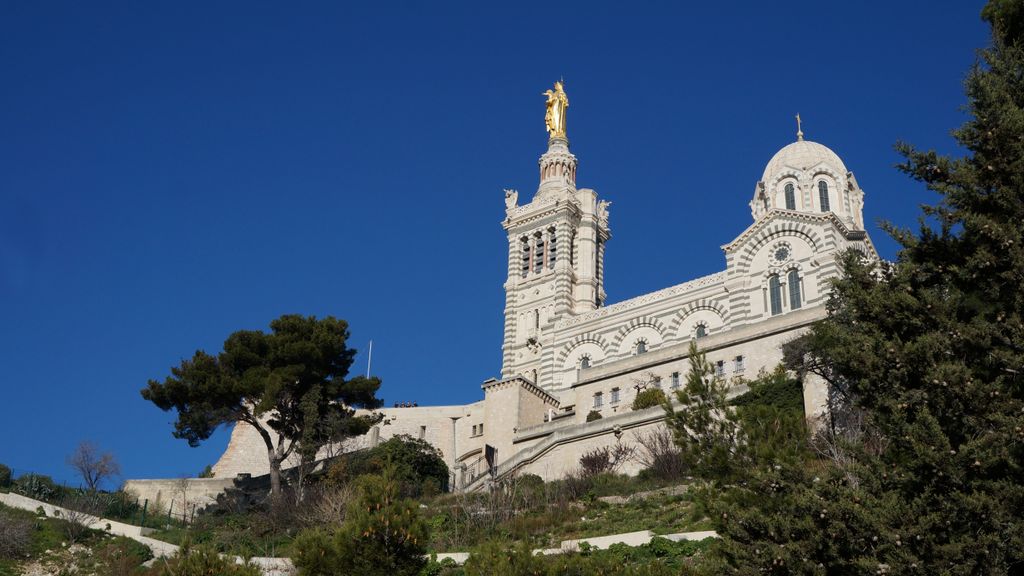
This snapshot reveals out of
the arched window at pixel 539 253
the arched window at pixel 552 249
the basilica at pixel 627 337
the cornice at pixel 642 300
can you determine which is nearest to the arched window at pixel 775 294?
the basilica at pixel 627 337

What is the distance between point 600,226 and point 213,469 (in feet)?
83.1

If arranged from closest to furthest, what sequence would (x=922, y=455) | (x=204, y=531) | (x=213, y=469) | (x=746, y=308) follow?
(x=922, y=455)
(x=204, y=531)
(x=746, y=308)
(x=213, y=469)

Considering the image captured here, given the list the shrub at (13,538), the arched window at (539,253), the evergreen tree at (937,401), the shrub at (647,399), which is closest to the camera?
the evergreen tree at (937,401)

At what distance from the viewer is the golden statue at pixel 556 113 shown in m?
69.6

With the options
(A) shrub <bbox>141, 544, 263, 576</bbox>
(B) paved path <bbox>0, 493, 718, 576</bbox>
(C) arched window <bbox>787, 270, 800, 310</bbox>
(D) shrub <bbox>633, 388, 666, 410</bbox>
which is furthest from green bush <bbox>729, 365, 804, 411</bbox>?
(A) shrub <bbox>141, 544, 263, 576</bbox>

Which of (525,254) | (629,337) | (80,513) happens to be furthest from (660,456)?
(525,254)

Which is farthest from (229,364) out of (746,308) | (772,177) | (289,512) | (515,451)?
(772,177)

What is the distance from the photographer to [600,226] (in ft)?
207

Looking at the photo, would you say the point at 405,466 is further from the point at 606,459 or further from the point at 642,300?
the point at 642,300

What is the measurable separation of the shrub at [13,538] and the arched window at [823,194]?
3421cm

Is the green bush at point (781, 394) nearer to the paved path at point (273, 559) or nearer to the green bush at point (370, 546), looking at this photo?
the paved path at point (273, 559)

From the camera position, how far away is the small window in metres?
45.1

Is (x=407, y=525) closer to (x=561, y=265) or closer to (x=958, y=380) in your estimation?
(x=958, y=380)

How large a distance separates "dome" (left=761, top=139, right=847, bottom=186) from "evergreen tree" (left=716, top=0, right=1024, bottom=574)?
3358cm
